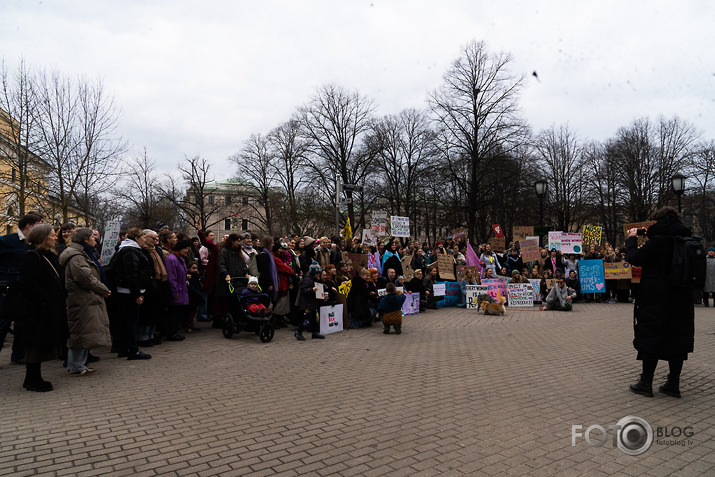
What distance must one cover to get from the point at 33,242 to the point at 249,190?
165ft

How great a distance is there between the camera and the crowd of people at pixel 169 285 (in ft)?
19.3

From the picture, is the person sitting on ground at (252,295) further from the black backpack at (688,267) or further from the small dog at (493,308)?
the small dog at (493,308)

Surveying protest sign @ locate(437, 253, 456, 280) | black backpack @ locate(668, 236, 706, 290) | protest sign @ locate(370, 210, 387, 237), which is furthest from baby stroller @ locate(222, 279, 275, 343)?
protest sign @ locate(370, 210, 387, 237)

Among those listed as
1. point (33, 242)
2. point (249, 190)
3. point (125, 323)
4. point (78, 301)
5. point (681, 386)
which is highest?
point (249, 190)

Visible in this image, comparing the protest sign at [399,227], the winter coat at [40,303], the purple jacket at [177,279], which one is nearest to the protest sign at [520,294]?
the protest sign at [399,227]

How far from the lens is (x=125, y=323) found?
7.52 m

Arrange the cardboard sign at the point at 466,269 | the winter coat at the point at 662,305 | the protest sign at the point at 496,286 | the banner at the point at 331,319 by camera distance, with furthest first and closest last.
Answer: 1. the cardboard sign at the point at 466,269
2. the protest sign at the point at 496,286
3. the banner at the point at 331,319
4. the winter coat at the point at 662,305

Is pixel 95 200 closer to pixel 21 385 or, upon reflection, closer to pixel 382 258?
pixel 382 258

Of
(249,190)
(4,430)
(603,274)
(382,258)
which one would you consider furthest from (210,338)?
(249,190)

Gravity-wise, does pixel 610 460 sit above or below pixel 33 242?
below

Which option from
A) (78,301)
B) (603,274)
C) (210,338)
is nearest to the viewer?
(78,301)

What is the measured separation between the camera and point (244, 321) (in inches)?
376

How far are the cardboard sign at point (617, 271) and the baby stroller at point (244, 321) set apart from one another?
495 inches

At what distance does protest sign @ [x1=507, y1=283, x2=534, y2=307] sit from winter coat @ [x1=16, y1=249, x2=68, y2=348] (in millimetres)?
12673
